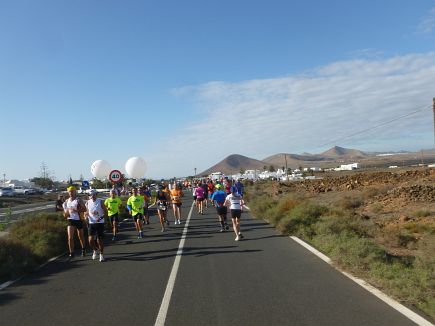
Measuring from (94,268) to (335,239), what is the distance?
17.1ft

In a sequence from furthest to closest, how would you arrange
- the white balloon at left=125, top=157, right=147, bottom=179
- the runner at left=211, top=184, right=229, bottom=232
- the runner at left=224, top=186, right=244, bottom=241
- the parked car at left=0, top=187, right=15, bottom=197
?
the parked car at left=0, top=187, right=15, bottom=197, the white balloon at left=125, top=157, right=147, bottom=179, the runner at left=211, top=184, right=229, bottom=232, the runner at left=224, top=186, right=244, bottom=241

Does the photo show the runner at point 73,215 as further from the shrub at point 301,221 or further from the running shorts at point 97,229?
the shrub at point 301,221

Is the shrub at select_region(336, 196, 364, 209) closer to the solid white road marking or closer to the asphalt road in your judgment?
the asphalt road

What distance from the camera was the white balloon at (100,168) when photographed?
22.0m

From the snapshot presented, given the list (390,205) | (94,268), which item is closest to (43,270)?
(94,268)

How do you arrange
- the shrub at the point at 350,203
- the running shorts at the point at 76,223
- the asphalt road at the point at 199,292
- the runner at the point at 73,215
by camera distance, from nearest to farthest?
the asphalt road at the point at 199,292, the runner at the point at 73,215, the running shorts at the point at 76,223, the shrub at the point at 350,203

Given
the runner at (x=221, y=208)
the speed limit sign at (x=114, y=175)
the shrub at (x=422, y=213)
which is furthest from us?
the speed limit sign at (x=114, y=175)

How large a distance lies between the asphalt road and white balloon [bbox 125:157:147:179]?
12.6 meters

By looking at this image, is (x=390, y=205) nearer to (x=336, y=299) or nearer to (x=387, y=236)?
(x=387, y=236)

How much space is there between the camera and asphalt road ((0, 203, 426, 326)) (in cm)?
582

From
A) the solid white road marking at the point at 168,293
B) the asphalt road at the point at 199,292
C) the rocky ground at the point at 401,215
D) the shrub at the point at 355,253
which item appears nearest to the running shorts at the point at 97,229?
the asphalt road at the point at 199,292

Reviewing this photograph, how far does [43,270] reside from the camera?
977 cm

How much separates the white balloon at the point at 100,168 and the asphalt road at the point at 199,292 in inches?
443

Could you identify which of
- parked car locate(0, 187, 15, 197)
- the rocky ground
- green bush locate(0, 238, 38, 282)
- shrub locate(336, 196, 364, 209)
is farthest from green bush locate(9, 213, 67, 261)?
parked car locate(0, 187, 15, 197)
